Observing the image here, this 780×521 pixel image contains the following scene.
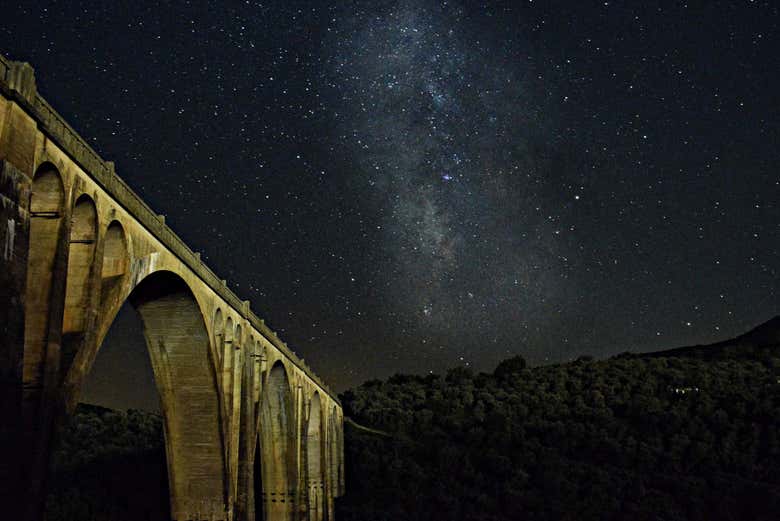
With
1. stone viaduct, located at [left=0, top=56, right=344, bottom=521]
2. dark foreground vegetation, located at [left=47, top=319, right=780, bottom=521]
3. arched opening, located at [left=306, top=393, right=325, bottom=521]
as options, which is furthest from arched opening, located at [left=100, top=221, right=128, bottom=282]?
dark foreground vegetation, located at [left=47, top=319, right=780, bottom=521]

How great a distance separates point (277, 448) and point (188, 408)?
1392cm

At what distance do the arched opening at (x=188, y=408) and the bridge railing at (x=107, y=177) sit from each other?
1.61m

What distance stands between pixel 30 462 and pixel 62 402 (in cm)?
159

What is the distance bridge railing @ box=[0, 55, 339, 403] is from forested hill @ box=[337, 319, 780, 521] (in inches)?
1360

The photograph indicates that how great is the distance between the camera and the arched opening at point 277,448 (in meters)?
33.7

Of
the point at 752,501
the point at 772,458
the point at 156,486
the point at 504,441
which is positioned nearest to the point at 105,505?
the point at 156,486

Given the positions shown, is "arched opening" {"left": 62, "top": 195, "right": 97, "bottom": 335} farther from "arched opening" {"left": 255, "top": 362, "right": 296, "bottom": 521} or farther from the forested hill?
the forested hill

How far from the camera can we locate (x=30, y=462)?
1070 centimetres

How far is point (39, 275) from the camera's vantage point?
1152cm

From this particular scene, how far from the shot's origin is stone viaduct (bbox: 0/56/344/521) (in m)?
10.1

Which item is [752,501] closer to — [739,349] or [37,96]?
[739,349]

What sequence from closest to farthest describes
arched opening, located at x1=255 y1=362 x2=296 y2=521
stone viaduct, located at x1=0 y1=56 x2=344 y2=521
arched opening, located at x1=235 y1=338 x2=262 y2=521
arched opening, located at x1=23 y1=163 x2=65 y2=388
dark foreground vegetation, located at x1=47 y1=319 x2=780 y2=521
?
stone viaduct, located at x1=0 y1=56 x2=344 y2=521 < arched opening, located at x1=23 y1=163 x2=65 y2=388 < arched opening, located at x1=235 y1=338 x2=262 y2=521 < arched opening, located at x1=255 y1=362 x2=296 y2=521 < dark foreground vegetation, located at x1=47 y1=319 x2=780 y2=521

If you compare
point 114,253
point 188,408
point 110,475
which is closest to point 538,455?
point 110,475

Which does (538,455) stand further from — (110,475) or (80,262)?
(80,262)
